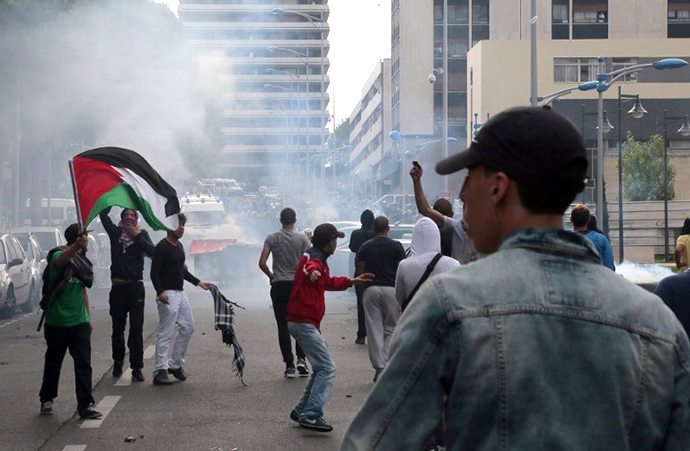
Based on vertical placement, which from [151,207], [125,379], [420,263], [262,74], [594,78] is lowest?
[125,379]

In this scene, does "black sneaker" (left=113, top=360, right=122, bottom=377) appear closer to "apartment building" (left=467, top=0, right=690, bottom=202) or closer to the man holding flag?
the man holding flag

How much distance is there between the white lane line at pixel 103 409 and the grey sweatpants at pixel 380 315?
94.4 inches

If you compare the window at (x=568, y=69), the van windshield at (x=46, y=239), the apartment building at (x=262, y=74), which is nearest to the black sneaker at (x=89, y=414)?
the van windshield at (x=46, y=239)

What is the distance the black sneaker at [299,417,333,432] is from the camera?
30.3 feet

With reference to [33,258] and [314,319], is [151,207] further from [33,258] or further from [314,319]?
[33,258]

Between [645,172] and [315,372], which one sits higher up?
[645,172]

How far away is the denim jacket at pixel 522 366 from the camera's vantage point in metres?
2.14

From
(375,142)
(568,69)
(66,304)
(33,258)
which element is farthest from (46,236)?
(375,142)

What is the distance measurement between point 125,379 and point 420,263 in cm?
478

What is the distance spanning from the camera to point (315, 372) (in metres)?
9.33

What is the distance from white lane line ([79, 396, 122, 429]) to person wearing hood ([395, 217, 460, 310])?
2.67 metres

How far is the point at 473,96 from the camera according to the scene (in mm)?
72000

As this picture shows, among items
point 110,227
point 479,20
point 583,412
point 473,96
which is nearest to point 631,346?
point 583,412

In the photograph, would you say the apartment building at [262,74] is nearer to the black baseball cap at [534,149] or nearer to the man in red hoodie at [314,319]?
the man in red hoodie at [314,319]
